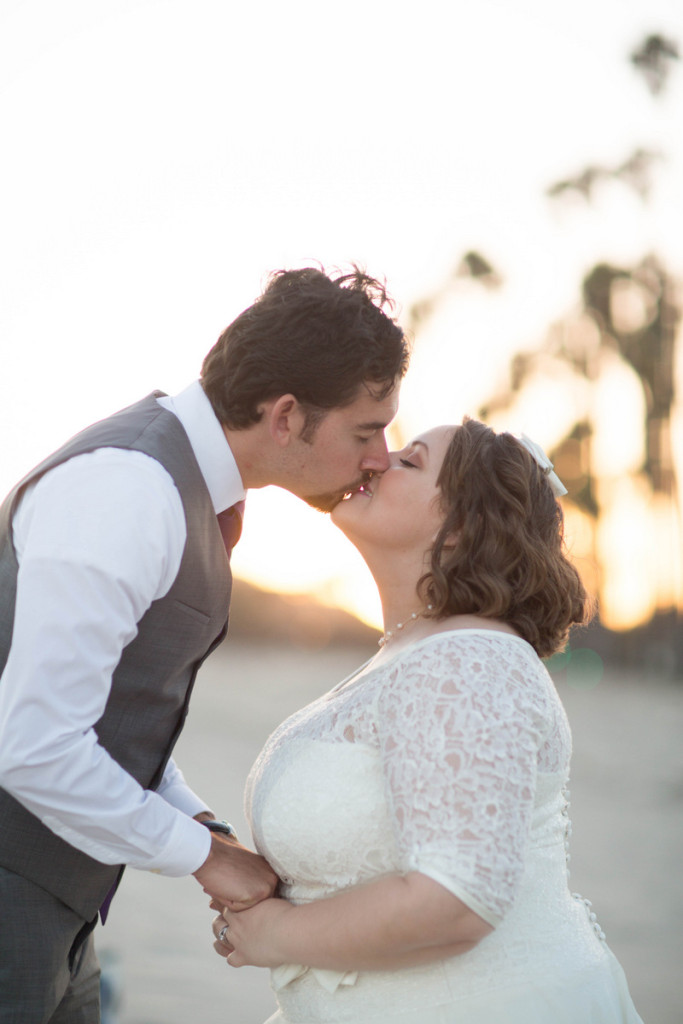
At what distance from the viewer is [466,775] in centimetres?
175

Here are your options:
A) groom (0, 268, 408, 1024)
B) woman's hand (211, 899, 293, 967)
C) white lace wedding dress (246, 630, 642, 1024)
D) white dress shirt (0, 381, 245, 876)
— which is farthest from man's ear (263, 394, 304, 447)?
woman's hand (211, 899, 293, 967)

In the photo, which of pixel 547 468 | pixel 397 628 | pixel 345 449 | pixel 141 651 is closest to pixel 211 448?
pixel 345 449

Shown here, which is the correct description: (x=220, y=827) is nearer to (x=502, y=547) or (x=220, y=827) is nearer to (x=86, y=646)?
(x=86, y=646)

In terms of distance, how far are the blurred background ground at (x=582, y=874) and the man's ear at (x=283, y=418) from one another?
9.54ft

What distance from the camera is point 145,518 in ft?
6.21

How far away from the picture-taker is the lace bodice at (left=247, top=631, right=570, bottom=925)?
5.70 ft

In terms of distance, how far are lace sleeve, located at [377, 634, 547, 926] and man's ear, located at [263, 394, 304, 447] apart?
78 centimetres

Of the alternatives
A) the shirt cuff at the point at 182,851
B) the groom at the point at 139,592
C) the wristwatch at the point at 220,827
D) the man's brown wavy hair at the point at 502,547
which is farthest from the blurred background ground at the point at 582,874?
the man's brown wavy hair at the point at 502,547

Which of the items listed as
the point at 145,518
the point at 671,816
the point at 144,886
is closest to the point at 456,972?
the point at 145,518

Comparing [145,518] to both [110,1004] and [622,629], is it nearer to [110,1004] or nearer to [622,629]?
[110,1004]

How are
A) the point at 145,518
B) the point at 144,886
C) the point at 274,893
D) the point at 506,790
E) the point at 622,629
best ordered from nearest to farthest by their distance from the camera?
the point at 506,790 → the point at 145,518 → the point at 274,893 → the point at 144,886 → the point at 622,629

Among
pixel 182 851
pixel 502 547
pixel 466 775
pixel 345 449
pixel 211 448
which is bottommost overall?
pixel 182 851

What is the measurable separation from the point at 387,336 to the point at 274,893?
1.28 metres

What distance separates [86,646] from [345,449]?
0.95m
